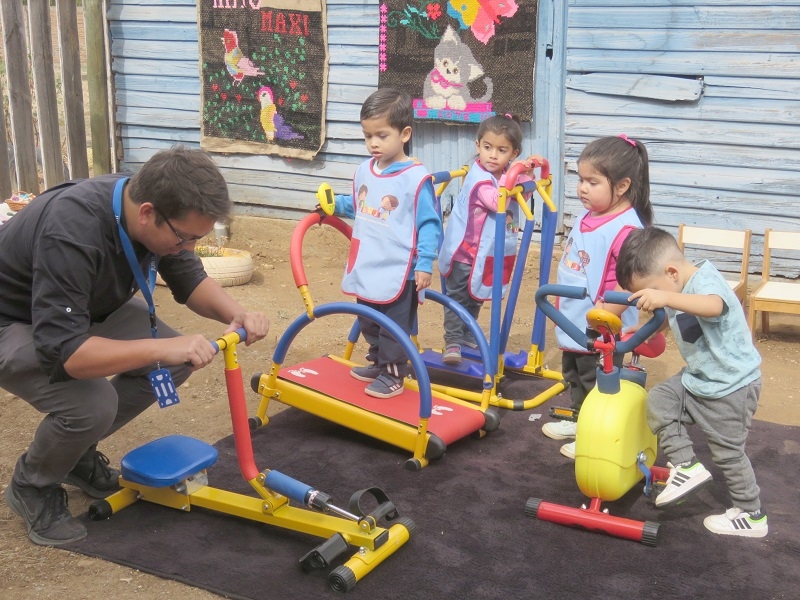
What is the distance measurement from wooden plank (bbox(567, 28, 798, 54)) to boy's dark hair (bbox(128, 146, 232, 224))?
4307mm

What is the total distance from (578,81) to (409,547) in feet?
14.4

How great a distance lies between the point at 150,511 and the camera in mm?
3396

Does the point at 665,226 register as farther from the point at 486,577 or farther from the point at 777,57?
the point at 486,577

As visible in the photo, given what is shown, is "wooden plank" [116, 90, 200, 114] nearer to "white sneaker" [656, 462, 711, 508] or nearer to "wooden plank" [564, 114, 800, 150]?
"wooden plank" [564, 114, 800, 150]

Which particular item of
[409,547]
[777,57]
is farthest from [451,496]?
[777,57]

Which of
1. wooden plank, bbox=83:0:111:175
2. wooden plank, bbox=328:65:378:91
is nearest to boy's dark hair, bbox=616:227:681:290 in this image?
wooden plank, bbox=328:65:378:91

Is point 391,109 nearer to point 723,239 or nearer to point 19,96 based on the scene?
point 723,239

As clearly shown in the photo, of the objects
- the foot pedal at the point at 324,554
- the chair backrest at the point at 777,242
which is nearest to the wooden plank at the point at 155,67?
the chair backrest at the point at 777,242

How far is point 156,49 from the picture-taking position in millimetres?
8266

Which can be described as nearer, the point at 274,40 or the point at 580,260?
the point at 580,260

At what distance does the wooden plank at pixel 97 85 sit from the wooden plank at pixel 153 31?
0.47 ft

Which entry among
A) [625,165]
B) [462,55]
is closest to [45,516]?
[625,165]

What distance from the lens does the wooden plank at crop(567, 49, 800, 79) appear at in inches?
232

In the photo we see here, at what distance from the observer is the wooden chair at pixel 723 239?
584cm
